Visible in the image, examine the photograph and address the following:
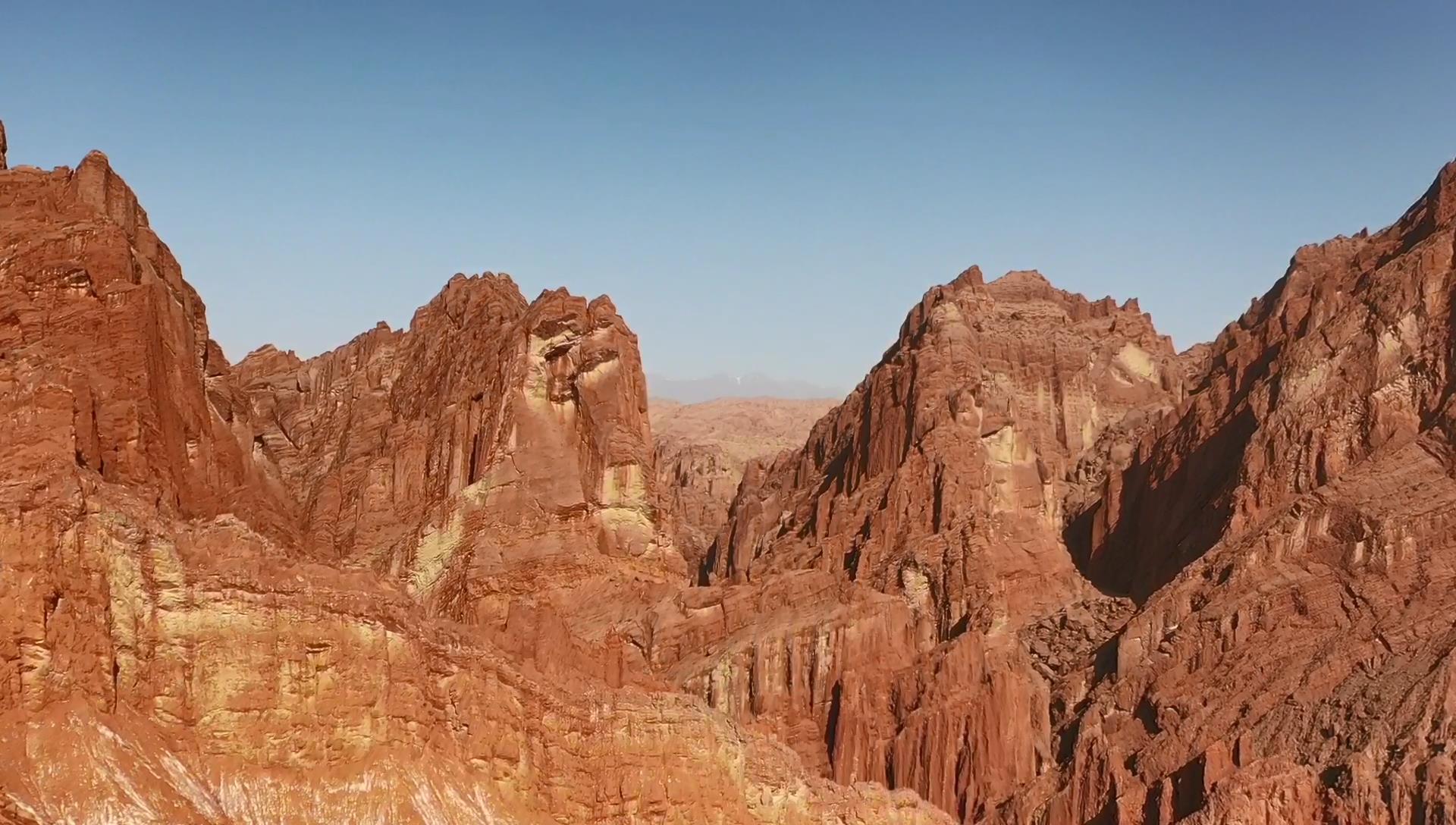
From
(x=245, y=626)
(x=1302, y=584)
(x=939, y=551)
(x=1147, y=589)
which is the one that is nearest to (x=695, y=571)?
(x=939, y=551)

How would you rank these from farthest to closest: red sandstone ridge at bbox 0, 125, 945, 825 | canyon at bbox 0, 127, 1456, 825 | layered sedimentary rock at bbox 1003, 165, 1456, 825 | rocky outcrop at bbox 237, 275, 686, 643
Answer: rocky outcrop at bbox 237, 275, 686, 643 < layered sedimentary rock at bbox 1003, 165, 1456, 825 < canyon at bbox 0, 127, 1456, 825 < red sandstone ridge at bbox 0, 125, 945, 825

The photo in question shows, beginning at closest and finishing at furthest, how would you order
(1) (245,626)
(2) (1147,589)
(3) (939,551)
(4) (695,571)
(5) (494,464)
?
(1) (245,626), (5) (494,464), (3) (939,551), (2) (1147,589), (4) (695,571)

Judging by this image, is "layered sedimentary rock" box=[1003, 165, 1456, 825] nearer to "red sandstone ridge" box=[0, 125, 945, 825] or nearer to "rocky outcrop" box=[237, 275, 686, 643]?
"red sandstone ridge" box=[0, 125, 945, 825]

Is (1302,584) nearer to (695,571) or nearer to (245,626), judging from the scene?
(695,571)

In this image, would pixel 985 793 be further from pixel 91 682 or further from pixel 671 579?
pixel 91 682

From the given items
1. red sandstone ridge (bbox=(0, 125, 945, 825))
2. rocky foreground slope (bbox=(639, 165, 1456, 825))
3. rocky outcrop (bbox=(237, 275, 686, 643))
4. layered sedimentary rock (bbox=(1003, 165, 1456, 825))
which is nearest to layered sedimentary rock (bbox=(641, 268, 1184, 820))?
rocky foreground slope (bbox=(639, 165, 1456, 825))

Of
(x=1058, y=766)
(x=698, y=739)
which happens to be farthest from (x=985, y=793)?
(x=698, y=739)

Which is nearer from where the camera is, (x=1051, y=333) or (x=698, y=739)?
(x=698, y=739)
